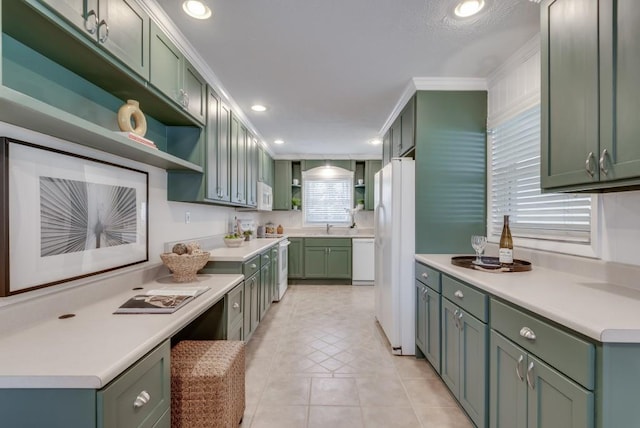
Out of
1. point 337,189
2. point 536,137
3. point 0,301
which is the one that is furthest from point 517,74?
point 337,189

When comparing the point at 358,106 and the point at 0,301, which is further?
the point at 358,106

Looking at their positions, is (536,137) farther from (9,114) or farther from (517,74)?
(9,114)

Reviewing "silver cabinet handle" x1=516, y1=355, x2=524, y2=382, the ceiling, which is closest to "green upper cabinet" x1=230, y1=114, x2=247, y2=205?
the ceiling

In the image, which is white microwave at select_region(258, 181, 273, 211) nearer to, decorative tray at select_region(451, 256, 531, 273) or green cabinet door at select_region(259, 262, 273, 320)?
green cabinet door at select_region(259, 262, 273, 320)

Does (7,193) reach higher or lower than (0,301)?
higher

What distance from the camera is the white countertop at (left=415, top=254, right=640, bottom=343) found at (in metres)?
0.96

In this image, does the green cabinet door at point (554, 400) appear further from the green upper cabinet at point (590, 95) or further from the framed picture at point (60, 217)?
the framed picture at point (60, 217)

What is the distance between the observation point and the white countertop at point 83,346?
33.3 inches

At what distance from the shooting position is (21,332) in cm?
116

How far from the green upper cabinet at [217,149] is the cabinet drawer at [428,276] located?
1896 mm

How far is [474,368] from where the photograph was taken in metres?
1.72

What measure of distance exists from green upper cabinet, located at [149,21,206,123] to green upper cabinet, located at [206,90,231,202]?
7.8 inches

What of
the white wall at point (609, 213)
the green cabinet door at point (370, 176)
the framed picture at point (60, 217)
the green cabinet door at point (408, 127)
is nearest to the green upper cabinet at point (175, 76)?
the framed picture at point (60, 217)

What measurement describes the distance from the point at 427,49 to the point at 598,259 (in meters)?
1.72
